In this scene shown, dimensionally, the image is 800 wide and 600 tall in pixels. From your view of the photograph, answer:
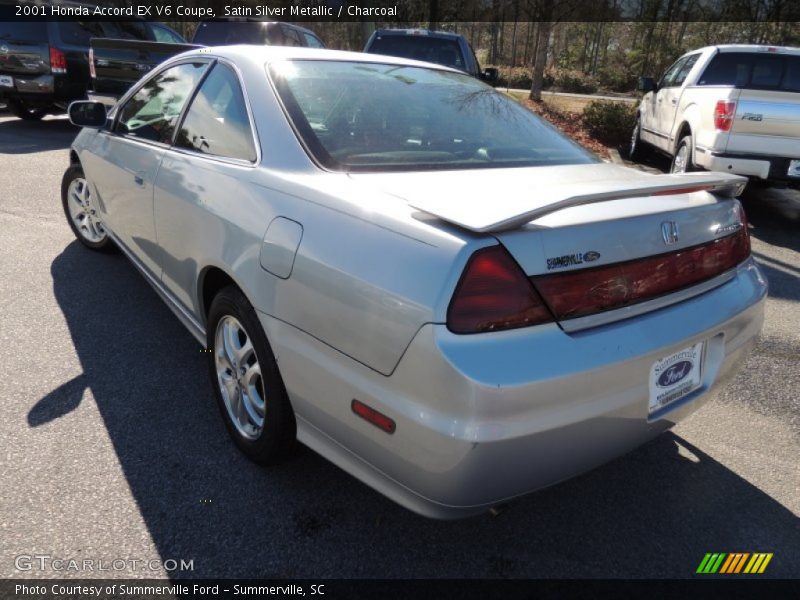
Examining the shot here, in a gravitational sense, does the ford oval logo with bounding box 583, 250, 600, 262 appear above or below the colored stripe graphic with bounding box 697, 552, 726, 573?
above

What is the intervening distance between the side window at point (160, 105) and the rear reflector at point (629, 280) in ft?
7.11

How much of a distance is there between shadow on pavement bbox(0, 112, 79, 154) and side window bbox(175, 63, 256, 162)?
283 inches

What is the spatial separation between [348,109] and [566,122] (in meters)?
10.6

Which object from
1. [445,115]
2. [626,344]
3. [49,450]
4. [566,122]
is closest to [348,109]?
[445,115]

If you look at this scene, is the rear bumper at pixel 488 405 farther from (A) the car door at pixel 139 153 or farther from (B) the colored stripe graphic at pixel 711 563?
(A) the car door at pixel 139 153

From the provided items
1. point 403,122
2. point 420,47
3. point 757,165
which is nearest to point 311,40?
point 420,47

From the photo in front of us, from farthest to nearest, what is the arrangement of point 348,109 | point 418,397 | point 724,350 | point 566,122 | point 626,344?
point 566,122 → point 348,109 → point 724,350 → point 626,344 → point 418,397

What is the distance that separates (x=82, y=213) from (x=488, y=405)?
13.6 ft

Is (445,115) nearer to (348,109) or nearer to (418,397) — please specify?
(348,109)

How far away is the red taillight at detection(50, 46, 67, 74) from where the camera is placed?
392 inches

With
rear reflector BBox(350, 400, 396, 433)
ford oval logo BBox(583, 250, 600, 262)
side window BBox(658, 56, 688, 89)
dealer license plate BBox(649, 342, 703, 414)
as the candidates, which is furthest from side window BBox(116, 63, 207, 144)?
side window BBox(658, 56, 688, 89)

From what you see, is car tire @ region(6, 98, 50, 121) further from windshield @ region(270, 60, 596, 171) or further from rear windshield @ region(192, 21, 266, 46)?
windshield @ region(270, 60, 596, 171)

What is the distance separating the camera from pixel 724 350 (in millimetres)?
2141

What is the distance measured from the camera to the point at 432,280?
5.22ft
